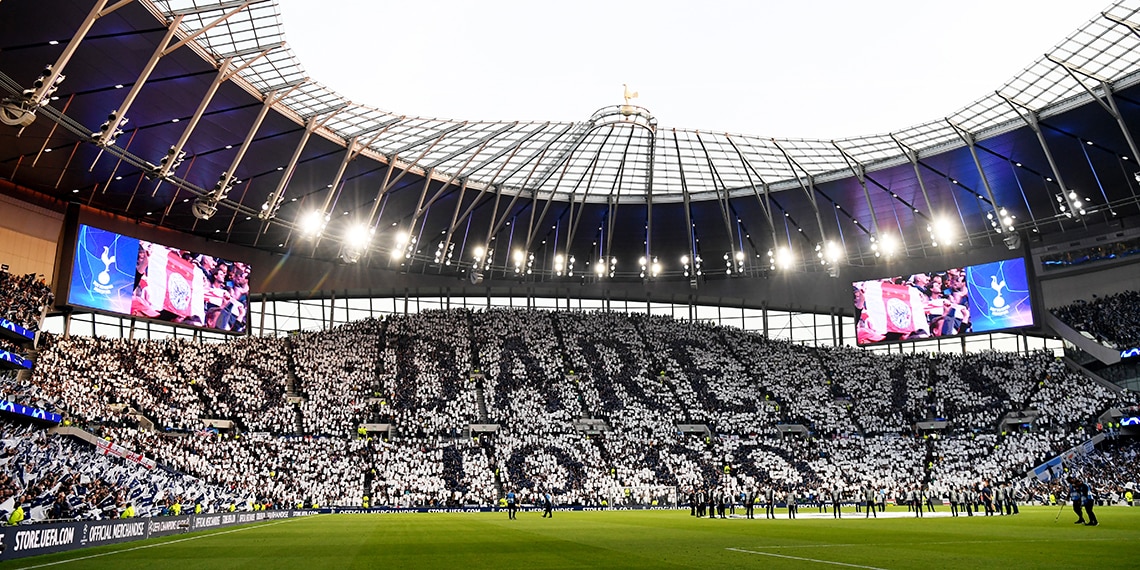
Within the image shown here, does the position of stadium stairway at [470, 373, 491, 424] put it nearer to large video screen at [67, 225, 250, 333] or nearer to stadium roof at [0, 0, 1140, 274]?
stadium roof at [0, 0, 1140, 274]

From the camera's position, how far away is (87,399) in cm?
4281

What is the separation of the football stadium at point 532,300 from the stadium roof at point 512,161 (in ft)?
0.89

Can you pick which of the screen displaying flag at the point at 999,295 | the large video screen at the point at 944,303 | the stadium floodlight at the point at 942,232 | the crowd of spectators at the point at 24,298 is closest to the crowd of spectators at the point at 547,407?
the crowd of spectators at the point at 24,298

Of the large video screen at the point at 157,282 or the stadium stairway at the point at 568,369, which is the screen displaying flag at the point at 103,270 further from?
the stadium stairway at the point at 568,369

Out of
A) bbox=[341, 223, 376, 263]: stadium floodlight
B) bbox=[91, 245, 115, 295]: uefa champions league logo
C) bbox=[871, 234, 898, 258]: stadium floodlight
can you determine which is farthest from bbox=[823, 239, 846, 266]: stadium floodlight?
bbox=[91, 245, 115, 295]: uefa champions league logo

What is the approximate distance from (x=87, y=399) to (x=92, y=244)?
11.6 m

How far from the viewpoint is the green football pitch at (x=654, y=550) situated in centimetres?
1359

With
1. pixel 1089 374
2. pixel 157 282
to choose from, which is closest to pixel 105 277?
pixel 157 282

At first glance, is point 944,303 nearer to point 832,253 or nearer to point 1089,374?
point 1089,374

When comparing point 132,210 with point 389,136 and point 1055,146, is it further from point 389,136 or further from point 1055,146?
point 1055,146

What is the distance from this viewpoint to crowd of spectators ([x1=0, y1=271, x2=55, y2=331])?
40.9 m

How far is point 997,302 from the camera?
60312 mm

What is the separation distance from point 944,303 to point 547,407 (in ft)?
106

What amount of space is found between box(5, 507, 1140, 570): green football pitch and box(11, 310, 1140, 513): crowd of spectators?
25027 millimetres
